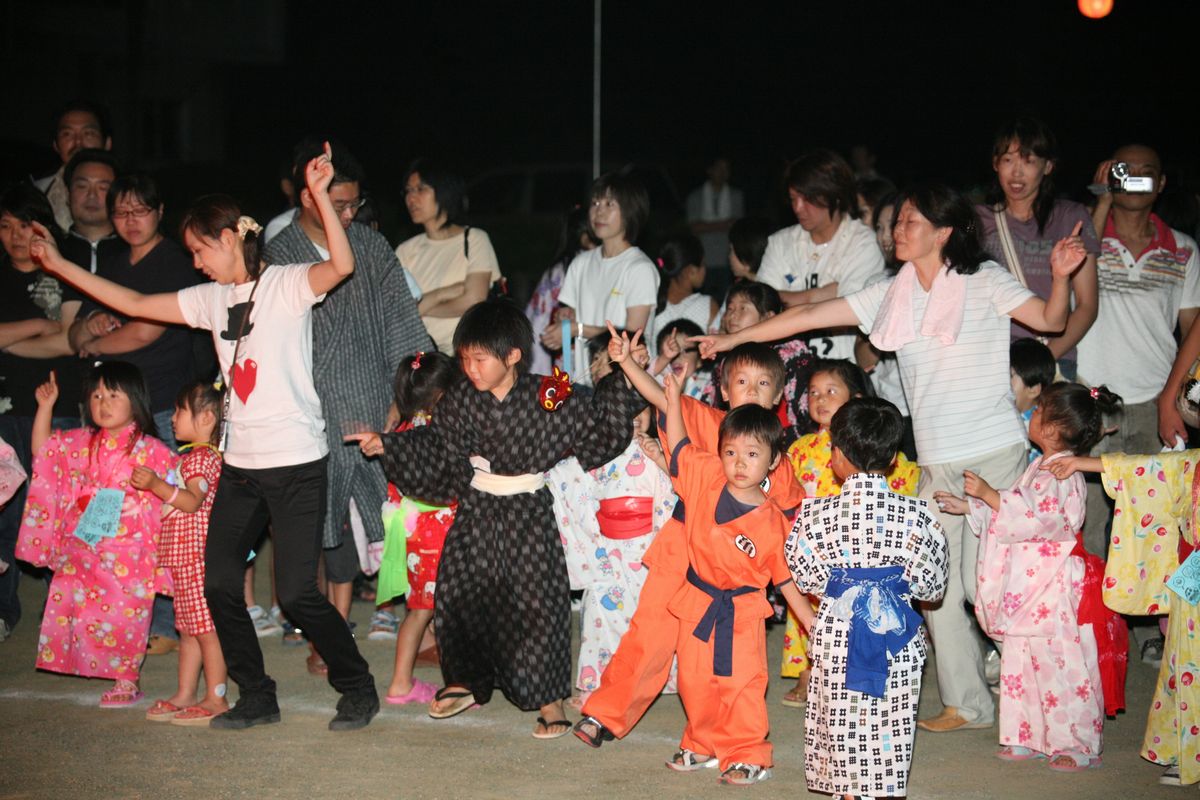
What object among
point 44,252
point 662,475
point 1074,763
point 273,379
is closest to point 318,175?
point 273,379

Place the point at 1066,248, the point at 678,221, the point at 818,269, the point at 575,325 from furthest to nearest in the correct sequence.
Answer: the point at 678,221 < the point at 575,325 < the point at 818,269 < the point at 1066,248

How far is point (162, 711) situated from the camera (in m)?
5.29

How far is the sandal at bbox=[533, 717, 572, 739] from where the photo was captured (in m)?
5.03

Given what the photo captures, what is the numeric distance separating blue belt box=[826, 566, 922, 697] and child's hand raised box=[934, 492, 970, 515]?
601mm

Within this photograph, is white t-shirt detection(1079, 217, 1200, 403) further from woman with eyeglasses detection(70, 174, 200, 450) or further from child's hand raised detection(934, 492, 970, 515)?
woman with eyeglasses detection(70, 174, 200, 450)

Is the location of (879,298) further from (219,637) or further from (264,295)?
(219,637)

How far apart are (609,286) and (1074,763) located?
326 cm

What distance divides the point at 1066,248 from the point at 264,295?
3.04 metres

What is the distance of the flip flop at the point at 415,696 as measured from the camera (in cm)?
543

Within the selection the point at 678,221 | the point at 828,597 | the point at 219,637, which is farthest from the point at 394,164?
the point at 828,597

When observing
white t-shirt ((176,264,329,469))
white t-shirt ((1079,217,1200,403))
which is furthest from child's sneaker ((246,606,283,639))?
white t-shirt ((1079,217,1200,403))

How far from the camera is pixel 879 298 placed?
5297mm

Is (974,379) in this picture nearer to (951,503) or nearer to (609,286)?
(951,503)

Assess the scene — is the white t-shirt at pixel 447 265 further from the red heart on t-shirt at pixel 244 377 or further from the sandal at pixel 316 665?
the red heart on t-shirt at pixel 244 377
